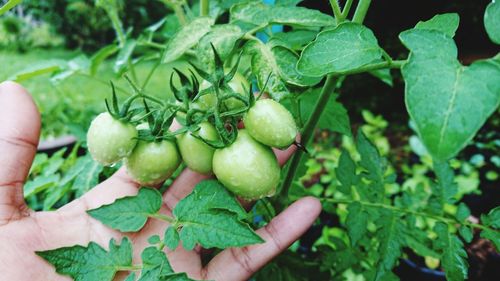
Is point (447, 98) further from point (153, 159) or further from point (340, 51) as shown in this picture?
point (153, 159)

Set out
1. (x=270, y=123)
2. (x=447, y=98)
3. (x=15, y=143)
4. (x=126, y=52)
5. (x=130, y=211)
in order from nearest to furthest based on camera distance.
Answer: (x=447, y=98)
(x=270, y=123)
(x=130, y=211)
(x=15, y=143)
(x=126, y=52)

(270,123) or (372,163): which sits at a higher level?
(270,123)

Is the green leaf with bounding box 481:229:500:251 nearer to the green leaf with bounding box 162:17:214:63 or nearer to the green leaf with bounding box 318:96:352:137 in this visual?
the green leaf with bounding box 318:96:352:137

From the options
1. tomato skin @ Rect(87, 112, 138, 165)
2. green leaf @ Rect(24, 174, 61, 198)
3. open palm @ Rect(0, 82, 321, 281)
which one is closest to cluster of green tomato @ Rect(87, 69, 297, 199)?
tomato skin @ Rect(87, 112, 138, 165)

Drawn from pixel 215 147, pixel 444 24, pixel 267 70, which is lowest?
pixel 215 147

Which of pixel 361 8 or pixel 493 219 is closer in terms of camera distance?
pixel 361 8

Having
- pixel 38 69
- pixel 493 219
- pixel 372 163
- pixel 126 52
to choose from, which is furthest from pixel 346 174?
pixel 38 69
